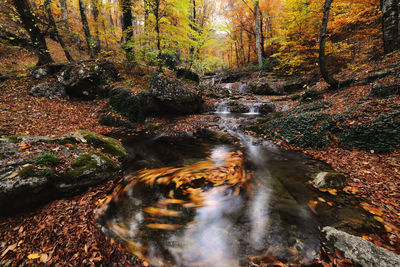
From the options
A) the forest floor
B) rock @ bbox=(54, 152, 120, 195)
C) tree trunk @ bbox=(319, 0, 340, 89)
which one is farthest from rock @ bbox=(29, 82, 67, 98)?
tree trunk @ bbox=(319, 0, 340, 89)

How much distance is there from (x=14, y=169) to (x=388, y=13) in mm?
14766

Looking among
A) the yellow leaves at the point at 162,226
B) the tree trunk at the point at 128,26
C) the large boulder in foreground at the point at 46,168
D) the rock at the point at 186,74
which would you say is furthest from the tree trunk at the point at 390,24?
the large boulder in foreground at the point at 46,168

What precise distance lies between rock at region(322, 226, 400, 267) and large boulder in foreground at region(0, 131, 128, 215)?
15.7ft

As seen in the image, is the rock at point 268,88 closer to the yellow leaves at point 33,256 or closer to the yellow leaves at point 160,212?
the yellow leaves at point 160,212

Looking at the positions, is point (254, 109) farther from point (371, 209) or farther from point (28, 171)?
point (28, 171)

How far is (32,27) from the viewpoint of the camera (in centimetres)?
874

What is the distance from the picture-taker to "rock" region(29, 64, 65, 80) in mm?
9258

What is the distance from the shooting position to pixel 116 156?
4789 millimetres

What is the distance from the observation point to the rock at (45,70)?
364 inches

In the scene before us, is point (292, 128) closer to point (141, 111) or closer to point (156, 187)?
point (156, 187)

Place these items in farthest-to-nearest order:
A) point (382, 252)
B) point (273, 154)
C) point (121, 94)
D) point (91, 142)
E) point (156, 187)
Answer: point (121, 94), point (273, 154), point (91, 142), point (156, 187), point (382, 252)

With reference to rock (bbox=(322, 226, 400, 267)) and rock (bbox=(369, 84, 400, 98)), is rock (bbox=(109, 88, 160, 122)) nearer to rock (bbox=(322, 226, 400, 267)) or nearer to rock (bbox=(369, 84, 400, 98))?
rock (bbox=(322, 226, 400, 267))

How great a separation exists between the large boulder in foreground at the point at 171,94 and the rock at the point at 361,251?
28.0ft

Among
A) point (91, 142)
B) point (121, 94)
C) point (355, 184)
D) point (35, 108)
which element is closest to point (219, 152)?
point (355, 184)
